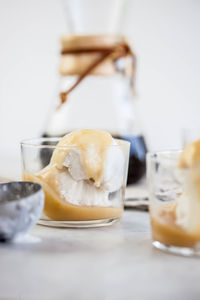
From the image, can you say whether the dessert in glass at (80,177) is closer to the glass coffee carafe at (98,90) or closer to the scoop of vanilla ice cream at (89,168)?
the scoop of vanilla ice cream at (89,168)

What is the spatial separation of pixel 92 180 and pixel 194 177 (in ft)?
0.44

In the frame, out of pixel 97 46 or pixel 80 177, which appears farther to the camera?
pixel 97 46

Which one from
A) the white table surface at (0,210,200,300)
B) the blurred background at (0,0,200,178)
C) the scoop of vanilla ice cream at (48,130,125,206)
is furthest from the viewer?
the blurred background at (0,0,200,178)

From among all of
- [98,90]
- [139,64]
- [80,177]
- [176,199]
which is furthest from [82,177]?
[139,64]

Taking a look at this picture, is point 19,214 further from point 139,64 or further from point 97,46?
point 139,64

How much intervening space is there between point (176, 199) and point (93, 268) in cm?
11

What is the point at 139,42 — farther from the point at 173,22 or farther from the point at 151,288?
the point at 151,288

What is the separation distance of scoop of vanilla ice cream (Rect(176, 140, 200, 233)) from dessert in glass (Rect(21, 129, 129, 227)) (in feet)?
0.36

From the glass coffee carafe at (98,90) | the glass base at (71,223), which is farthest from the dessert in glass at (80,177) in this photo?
the glass coffee carafe at (98,90)

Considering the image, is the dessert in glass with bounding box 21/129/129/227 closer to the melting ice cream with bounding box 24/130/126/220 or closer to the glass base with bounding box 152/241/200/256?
the melting ice cream with bounding box 24/130/126/220

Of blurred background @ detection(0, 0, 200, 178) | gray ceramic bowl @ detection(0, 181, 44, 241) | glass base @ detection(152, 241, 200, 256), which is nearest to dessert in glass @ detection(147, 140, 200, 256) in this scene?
glass base @ detection(152, 241, 200, 256)

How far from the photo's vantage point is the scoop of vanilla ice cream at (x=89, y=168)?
1.81ft

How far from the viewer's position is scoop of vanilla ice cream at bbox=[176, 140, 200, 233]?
1.51 feet

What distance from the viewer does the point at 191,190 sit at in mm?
464
